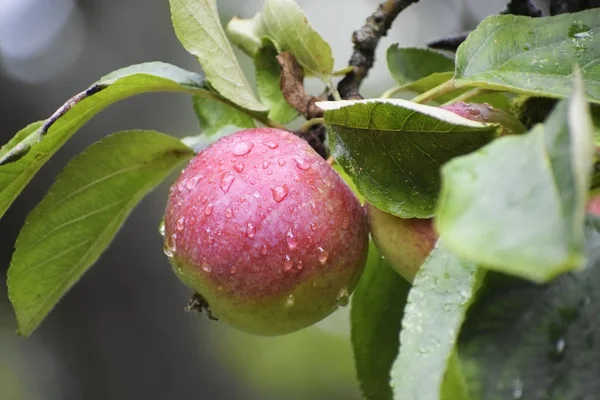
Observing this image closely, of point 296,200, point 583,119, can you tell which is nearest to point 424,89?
point 296,200

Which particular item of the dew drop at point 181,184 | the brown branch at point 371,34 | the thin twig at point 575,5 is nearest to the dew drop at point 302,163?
the dew drop at point 181,184

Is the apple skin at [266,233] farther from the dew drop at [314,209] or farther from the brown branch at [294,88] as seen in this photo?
the brown branch at [294,88]

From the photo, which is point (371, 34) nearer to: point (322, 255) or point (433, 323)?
point (322, 255)

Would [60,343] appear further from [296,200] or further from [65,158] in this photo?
[296,200]

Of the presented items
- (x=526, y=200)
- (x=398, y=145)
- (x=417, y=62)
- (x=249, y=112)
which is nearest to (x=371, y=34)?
(x=417, y=62)

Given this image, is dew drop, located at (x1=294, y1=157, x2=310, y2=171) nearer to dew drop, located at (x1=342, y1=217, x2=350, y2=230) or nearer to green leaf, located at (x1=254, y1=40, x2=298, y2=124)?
dew drop, located at (x1=342, y1=217, x2=350, y2=230)

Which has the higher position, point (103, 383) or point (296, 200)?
point (296, 200)
